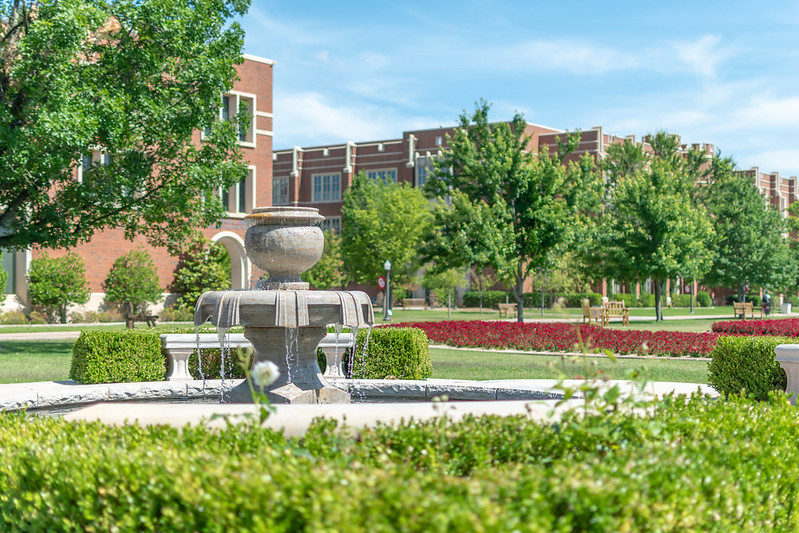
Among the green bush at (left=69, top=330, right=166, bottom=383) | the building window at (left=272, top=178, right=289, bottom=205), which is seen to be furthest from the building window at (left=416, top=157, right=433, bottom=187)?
the green bush at (left=69, top=330, right=166, bottom=383)

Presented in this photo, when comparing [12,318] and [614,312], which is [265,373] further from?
[12,318]

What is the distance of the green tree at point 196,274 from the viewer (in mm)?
36188

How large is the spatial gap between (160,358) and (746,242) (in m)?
43.6

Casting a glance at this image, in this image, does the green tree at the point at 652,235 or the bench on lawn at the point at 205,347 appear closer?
the bench on lawn at the point at 205,347

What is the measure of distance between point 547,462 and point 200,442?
1825 mm

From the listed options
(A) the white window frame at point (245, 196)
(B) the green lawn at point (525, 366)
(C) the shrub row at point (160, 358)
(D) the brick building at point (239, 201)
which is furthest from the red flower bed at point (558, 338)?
(A) the white window frame at point (245, 196)

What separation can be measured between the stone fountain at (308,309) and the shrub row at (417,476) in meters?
3.78

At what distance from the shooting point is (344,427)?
421cm

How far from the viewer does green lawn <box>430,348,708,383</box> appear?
43.7 ft

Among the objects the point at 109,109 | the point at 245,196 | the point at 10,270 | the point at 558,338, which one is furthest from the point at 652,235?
the point at 10,270

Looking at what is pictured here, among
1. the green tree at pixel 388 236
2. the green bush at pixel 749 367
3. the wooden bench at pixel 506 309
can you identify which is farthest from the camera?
the green tree at pixel 388 236

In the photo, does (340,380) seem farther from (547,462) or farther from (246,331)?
(547,462)

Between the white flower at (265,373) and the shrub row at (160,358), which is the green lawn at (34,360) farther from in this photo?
the white flower at (265,373)

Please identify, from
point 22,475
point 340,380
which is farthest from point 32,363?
point 22,475
